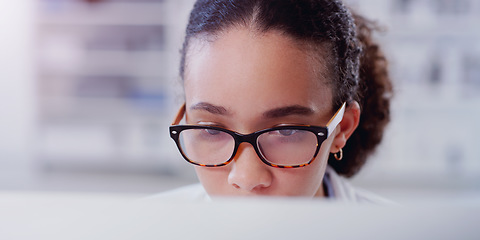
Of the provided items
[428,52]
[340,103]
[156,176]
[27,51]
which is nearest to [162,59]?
[156,176]

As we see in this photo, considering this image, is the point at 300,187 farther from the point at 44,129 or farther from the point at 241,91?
the point at 44,129

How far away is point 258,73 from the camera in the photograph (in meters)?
0.43

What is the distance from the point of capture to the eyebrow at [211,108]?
44 centimetres

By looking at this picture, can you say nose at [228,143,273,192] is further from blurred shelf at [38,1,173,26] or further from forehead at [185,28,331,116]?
blurred shelf at [38,1,173,26]

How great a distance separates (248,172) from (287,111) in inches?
3.3

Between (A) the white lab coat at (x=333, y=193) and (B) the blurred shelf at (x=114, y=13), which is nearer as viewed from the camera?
(A) the white lab coat at (x=333, y=193)

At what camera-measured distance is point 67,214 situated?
0.17 metres

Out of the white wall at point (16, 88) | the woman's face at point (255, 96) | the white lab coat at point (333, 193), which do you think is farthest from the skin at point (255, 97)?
the white wall at point (16, 88)

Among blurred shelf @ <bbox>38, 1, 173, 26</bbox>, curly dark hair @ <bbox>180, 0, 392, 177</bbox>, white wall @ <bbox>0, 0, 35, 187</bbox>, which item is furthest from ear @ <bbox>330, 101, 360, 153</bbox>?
white wall @ <bbox>0, 0, 35, 187</bbox>

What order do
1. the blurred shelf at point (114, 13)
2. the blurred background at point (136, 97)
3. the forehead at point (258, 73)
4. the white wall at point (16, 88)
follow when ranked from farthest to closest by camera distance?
1. the white wall at point (16, 88)
2. the blurred shelf at point (114, 13)
3. the blurred background at point (136, 97)
4. the forehead at point (258, 73)

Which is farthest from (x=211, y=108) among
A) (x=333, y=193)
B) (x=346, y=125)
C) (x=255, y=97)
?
(x=333, y=193)

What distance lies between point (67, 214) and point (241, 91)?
28cm

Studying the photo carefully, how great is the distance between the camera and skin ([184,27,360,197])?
43 cm

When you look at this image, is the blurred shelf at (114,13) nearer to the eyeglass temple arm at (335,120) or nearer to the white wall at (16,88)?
the white wall at (16,88)
